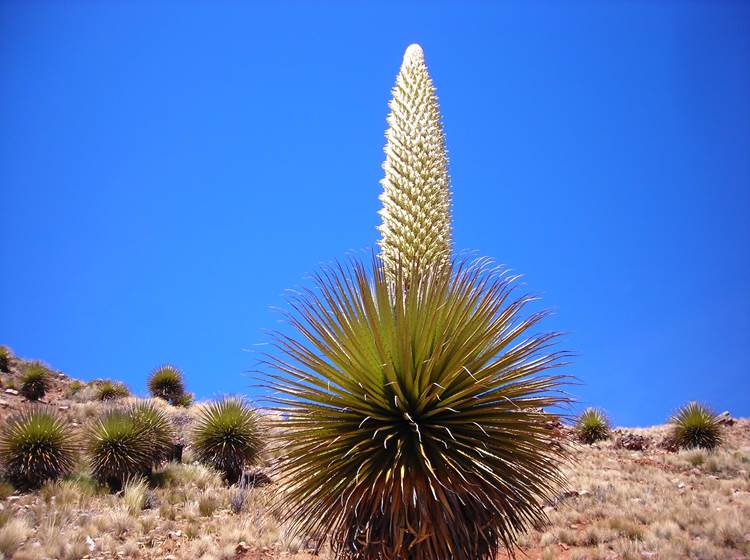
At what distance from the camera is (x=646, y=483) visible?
1377 centimetres

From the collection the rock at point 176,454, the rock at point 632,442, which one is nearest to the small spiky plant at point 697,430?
the rock at point 632,442

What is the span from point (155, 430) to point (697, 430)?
1540 centimetres

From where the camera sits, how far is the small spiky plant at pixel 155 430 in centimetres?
1253

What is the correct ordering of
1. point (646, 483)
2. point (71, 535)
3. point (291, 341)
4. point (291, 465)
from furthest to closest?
point (646, 483) → point (71, 535) → point (291, 341) → point (291, 465)

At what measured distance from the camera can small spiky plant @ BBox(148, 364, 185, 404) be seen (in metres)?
24.1

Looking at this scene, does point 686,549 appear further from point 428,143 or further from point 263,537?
point 428,143

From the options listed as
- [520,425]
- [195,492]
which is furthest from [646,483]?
[520,425]

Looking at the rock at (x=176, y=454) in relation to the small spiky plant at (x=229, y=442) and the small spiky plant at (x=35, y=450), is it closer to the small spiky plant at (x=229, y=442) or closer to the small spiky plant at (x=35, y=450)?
the small spiky plant at (x=229, y=442)

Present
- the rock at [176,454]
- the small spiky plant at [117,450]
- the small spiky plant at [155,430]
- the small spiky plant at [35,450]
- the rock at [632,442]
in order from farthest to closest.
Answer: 1. the rock at [632,442]
2. the rock at [176,454]
3. the small spiky plant at [155,430]
4. the small spiky plant at [117,450]
5. the small spiky plant at [35,450]

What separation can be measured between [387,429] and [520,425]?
0.98m

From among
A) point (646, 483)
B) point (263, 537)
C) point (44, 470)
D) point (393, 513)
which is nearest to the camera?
point (393, 513)

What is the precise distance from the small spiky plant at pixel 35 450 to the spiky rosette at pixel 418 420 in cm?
916

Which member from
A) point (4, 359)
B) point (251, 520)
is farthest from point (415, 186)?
point (4, 359)

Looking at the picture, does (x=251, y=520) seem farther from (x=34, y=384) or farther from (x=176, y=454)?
(x=34, y=384)
